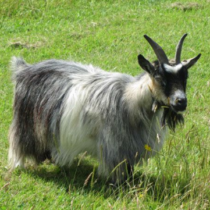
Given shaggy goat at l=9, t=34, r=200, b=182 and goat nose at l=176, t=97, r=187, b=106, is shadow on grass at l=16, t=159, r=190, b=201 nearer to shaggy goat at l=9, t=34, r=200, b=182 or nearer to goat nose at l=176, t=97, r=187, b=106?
shaggy goat at l=9, t=34, r=200, b=182

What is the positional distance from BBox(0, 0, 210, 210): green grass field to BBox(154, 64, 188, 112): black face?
0.86ft

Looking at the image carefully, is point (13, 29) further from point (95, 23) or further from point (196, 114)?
point (196, 114)

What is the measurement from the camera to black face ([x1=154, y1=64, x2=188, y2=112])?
5258 mm

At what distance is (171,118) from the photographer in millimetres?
5664

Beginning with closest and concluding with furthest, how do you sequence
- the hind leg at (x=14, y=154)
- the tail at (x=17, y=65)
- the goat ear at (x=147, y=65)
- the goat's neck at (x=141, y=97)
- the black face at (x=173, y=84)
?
the black face at (x=173, y=84), the goat ear at (x=147, y=65), the goat's neck at (x=141, y=97), the hind leg at (x=14, y=154), the tail at (x=17, y=65)

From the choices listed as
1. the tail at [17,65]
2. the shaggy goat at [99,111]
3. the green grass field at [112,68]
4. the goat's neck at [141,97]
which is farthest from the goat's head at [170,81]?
the tail at [17,65]

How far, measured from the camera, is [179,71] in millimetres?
5340

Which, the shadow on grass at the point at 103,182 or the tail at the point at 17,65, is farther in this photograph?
the tail at the point at 17,65

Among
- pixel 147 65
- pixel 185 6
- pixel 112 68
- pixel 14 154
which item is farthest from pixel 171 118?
pixel 185 6

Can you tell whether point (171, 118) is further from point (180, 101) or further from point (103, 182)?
point (103, 182)

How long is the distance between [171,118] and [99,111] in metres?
0.73

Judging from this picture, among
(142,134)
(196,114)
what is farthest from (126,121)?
(196,114)

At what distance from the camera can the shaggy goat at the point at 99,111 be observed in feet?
17.8

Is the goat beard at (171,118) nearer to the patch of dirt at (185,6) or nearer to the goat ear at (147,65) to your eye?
the goat ear at (147,65)
